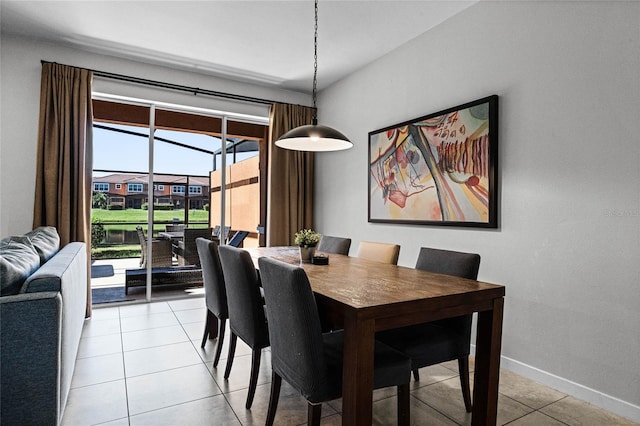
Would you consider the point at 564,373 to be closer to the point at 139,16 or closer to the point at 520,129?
the point at 520,129

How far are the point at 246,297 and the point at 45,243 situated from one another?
167 centimetres

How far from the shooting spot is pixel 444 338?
207 centimetres

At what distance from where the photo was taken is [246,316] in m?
2.18

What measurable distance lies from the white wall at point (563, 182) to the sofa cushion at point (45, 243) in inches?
121

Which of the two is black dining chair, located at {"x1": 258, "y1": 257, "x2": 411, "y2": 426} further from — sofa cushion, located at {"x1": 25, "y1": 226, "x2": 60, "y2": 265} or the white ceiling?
the white ceiling

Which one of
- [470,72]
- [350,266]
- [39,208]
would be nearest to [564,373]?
[350,266]

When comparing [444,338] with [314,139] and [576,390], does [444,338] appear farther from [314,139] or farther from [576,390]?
[314,139]

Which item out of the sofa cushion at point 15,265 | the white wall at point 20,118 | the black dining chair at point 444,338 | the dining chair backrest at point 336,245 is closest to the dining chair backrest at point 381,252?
the dining chair backrest at point 336,245

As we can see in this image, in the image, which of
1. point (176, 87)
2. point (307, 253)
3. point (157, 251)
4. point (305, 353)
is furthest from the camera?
point (157, 251)

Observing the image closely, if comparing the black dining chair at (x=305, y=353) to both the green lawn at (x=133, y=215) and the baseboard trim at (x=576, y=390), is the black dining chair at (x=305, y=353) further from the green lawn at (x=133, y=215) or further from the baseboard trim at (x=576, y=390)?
the green lawn at (x=133, y=215)

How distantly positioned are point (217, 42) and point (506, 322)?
147 inches

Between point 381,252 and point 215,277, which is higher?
point 381,252

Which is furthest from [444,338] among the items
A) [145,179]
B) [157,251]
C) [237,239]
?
[145,179]

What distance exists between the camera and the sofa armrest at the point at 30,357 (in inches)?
61.1
